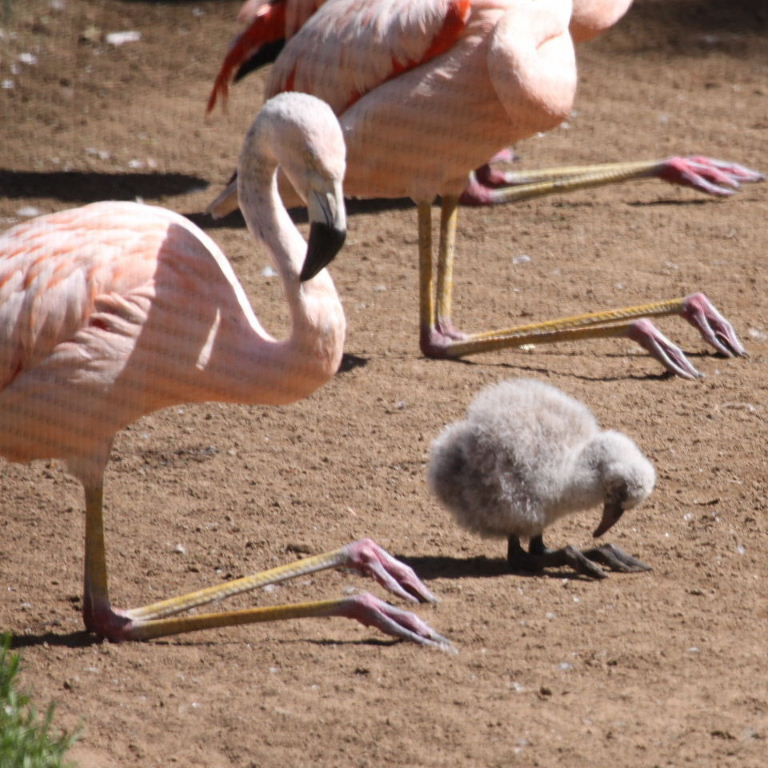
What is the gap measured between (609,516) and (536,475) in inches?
8.3

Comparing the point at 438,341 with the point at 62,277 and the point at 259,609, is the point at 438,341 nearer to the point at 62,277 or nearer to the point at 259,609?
the point at 259,609

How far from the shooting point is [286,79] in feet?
15.8

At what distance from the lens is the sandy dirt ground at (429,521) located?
9.09 ft

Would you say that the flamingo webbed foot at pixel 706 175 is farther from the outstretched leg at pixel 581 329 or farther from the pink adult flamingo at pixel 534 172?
the outstretched leg at pixel 581 329

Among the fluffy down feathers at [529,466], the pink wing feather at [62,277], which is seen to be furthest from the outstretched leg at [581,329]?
the pink wing feather at [62,277]

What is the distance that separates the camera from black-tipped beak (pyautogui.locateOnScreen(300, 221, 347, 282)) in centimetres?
299

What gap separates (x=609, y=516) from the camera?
3391mm

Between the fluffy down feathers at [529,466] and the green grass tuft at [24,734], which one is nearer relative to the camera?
the green grass tuft at [24,734]

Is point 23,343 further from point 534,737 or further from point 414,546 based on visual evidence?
point 534,737

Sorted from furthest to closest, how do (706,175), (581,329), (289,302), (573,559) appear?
1. (706,175)
2. (581,329)
3. (573,559)
4. (289,302)

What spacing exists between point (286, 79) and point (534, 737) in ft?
9.19

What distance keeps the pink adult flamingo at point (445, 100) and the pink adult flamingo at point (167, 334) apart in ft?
4.45

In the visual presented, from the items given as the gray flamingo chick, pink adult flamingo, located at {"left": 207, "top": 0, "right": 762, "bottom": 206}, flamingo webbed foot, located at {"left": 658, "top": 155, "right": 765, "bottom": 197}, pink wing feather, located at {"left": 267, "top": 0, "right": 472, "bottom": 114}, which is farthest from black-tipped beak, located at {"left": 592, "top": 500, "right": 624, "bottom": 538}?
flamingo webbed foot, located at {"left": 658, "top": 155, "right": 765, "bottom": 197}

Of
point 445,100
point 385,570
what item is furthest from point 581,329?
point 385,570
